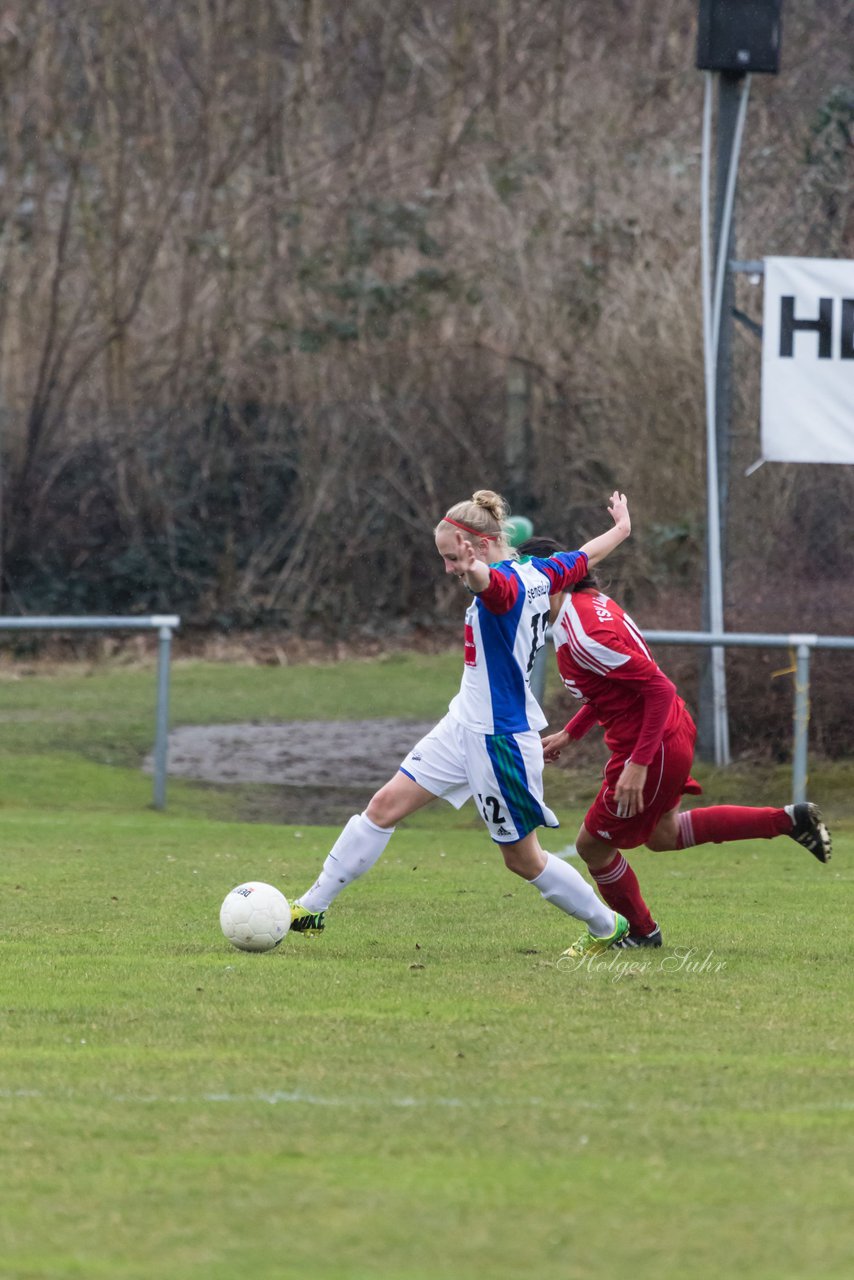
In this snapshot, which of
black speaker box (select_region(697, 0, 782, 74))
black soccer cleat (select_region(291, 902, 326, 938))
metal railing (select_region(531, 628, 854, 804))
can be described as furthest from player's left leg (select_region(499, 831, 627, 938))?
black speaker box (select_region(697, 0, 782, 74))

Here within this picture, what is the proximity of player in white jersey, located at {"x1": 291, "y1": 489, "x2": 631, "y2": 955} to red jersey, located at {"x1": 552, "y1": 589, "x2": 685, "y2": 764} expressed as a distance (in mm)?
119

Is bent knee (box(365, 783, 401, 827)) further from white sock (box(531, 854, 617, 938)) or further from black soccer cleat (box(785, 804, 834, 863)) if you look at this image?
black soccer cleat (box(785, 804, 834, 863))

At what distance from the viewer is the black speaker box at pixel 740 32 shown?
1384 centimetres

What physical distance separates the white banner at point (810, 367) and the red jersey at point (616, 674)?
6656mm

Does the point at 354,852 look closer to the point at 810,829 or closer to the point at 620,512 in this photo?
the point at 620,512

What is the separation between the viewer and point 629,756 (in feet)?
24.1

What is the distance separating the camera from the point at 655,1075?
205 inches

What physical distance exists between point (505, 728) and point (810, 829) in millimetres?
1336

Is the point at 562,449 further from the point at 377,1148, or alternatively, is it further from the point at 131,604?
the point at 377,1148

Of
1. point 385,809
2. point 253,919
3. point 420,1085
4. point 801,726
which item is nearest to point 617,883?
point 385,809

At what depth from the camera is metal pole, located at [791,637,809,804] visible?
12.4m

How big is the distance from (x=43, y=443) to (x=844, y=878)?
607 inches

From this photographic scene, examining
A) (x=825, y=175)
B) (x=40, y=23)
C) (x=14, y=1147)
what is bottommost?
(x=14, y=1147)

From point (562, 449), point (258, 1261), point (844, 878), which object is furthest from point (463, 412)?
point (258, 1261)
